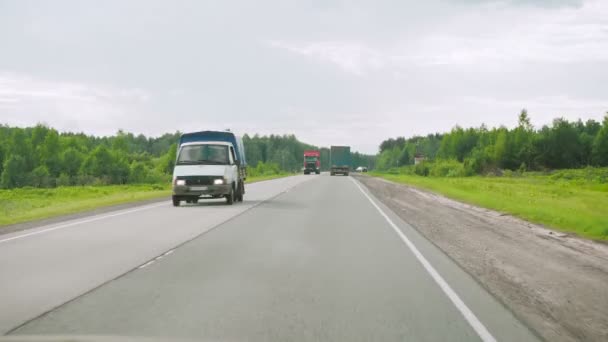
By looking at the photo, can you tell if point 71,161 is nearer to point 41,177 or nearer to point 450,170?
point 41,177

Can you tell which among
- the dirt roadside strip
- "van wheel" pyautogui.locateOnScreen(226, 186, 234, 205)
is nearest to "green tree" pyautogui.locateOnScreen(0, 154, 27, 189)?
"van wheel" pyautogui.locateOnScreen(226, 186, 234, 205)

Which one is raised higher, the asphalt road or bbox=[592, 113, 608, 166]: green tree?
bbox=[592, 113, 608, 166]: green tree

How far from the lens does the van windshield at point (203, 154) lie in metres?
22.8

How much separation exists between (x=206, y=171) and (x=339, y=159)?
58372 millimetres

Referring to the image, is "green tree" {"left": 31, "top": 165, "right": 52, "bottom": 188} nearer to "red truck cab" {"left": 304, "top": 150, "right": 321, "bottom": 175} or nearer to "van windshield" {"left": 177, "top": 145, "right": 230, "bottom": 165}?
"red truck cab" {"left": 304, "top": 150, "right": 321, "bottom": 175}

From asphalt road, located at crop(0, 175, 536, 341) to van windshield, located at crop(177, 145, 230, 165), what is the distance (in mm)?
9530

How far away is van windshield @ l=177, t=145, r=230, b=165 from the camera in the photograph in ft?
74.8

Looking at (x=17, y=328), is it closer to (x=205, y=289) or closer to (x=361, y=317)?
(x=205, y=289)

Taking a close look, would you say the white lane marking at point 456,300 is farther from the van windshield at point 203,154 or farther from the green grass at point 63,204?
the van windshield at point 203,154

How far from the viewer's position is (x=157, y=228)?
14289 millimetres


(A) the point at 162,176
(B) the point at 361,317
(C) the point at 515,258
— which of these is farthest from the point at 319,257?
(A) the point at 162,176

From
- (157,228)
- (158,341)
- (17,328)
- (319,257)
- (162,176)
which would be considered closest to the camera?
(158,341)

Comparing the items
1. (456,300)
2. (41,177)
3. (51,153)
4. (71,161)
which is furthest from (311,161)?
(456,300)

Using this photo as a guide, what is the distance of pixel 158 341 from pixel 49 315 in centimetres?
156
